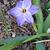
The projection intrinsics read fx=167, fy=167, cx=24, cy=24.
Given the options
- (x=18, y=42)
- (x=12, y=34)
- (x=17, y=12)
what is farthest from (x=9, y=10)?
(x=18, y=42)

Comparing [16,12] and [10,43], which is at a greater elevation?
[16,12]

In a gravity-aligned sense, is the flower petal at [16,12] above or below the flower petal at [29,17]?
above

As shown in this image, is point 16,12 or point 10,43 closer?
point 10,43

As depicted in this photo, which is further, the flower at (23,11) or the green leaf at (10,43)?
the flower at (23,11)

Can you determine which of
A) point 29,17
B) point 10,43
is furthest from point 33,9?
point 10,43

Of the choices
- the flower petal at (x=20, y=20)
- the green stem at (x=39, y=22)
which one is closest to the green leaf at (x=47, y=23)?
the green stem at (x=39, y=22)

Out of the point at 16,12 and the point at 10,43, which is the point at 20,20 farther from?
the point at 10,43

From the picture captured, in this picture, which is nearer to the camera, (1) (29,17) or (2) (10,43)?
→ (2) (10,43)

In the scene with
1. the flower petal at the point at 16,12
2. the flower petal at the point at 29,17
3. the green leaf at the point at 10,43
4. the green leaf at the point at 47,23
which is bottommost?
the green leaf at the point at 10,43

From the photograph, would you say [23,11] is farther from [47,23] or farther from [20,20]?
[47,23]

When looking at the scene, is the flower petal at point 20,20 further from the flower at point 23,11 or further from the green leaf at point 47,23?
the green leaf at point 47,23
